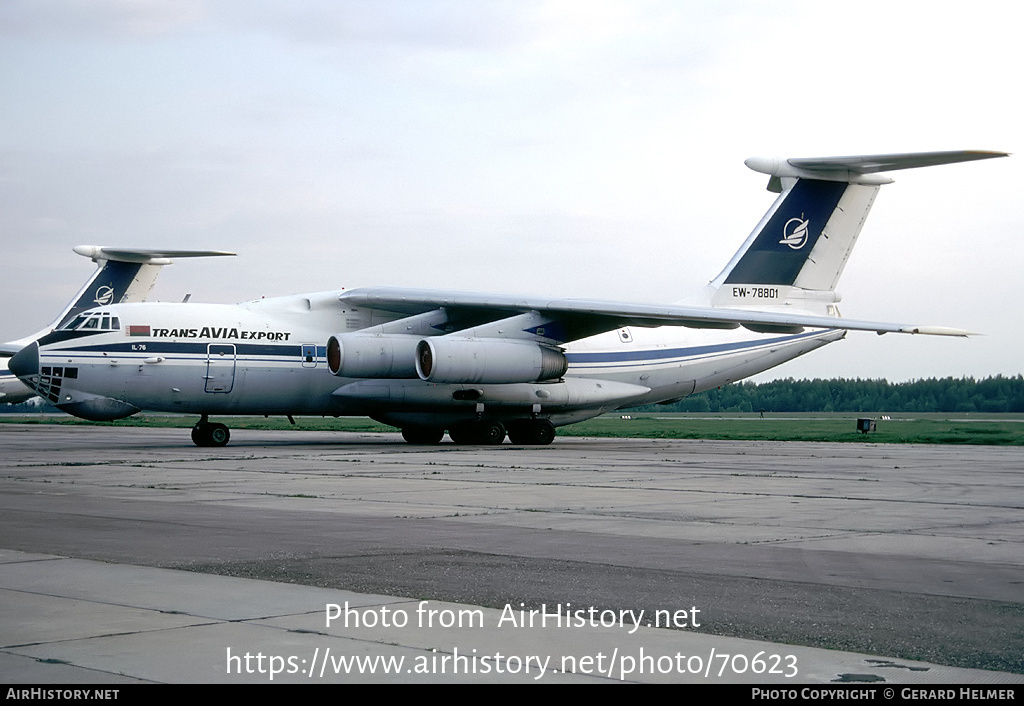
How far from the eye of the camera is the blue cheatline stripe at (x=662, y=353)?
26266 millimetres

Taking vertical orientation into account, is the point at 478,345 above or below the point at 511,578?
above

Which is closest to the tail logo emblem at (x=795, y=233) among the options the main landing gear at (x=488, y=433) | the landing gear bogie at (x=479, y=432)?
the main landing gear at (x=488, y=433)

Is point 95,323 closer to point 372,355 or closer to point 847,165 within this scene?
point 372,355

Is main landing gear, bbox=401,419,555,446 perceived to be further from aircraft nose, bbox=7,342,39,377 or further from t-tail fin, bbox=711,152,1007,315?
aircraft nose, bbox=7,342,39,377

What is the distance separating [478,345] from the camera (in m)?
23.5

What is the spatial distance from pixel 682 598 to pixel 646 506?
5238 millimetres

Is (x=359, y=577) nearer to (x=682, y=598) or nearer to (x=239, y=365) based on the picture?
(x=682, y=598)

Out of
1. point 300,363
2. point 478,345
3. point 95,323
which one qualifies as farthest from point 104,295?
point 478,345

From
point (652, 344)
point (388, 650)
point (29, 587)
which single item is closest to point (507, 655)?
point (388, 650)

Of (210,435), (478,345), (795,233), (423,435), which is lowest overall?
(210,435)

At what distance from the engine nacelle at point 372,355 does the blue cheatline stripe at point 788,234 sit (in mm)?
8011

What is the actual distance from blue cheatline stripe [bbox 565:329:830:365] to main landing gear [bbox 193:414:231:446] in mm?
7428

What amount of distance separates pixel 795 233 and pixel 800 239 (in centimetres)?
20

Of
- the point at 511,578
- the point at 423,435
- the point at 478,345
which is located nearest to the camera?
the point at 511,578
